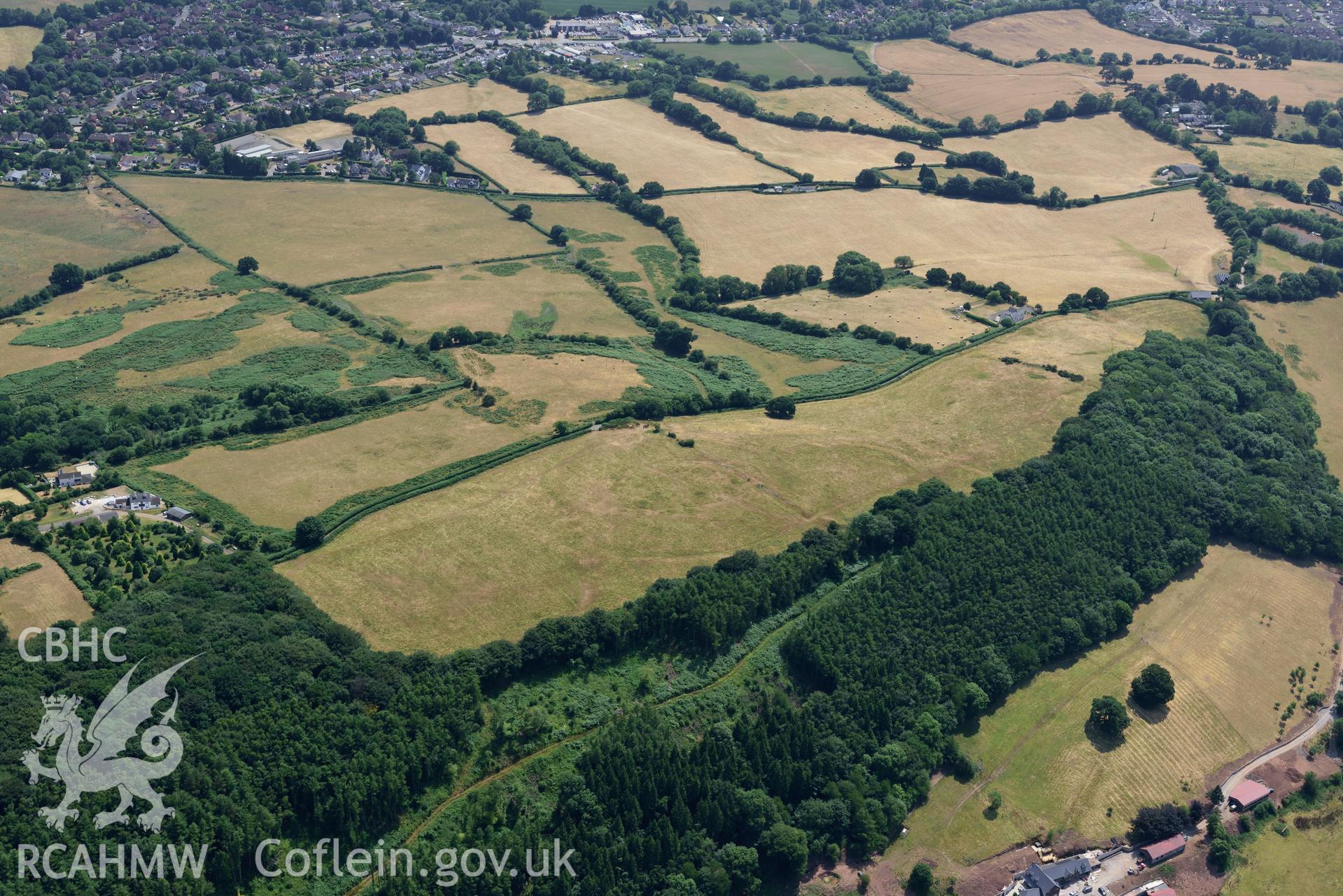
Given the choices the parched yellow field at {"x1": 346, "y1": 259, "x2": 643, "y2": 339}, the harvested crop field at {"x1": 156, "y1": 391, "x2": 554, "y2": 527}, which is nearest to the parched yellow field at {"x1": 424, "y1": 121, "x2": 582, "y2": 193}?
the parched yellow field at {"x1": 346, "y1": 259, "x2": 643, "y2": 339}

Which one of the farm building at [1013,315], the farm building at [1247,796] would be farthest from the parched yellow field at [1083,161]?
the farm building at [1247,796]

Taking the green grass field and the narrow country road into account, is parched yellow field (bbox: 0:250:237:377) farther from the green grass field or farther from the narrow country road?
the green grass field

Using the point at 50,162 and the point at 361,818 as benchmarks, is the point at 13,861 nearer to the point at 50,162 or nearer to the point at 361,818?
the point at 361,818

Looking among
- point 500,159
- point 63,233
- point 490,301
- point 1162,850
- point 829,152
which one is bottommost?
point 63,233

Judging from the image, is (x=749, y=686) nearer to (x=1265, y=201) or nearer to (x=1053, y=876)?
(x=1053, y=876)

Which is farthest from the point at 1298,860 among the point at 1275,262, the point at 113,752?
the point at 1275,262

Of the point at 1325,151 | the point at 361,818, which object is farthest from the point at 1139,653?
the point at 1325,151

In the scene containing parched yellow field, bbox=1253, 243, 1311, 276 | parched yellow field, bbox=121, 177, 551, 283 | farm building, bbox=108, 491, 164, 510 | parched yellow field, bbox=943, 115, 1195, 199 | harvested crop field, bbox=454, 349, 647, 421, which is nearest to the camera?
farm building, bbox=108, 491, 164, 510

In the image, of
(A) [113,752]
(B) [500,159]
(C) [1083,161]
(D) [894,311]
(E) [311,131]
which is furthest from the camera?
(C) [1083,161]

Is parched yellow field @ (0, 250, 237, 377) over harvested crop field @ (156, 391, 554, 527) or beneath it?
beneath
